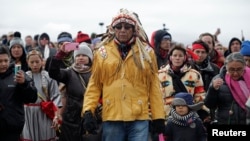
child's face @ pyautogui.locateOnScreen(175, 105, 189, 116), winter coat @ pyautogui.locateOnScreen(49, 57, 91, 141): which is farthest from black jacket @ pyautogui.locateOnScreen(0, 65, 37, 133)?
child's face @ pyautogui.locateOnScreen(175, 105, 189, 116)

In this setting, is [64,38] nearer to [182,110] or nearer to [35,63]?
[35,63]

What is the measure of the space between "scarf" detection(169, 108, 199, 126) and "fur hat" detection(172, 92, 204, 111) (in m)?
0.10

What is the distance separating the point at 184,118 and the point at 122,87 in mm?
1875

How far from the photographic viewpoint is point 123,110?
584 centimetres

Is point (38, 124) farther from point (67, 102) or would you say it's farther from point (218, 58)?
point (218, 58)

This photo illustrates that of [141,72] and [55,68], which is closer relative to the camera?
[141,72]

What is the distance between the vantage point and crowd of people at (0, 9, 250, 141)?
592cm

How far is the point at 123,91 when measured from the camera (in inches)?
230

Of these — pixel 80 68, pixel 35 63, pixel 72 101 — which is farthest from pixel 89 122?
pixel 35 63

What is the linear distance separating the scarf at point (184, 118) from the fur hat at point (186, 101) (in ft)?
0.32

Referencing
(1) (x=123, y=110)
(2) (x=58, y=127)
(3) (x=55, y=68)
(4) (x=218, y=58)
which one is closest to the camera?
(1) (x=123, y=110)

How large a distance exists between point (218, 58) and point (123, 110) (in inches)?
211

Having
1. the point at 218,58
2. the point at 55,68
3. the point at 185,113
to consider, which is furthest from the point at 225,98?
the point at 218,58

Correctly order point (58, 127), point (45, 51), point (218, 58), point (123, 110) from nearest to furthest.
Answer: point (123, 110), point (58, 127), point (218, 58), point (45, 51)
